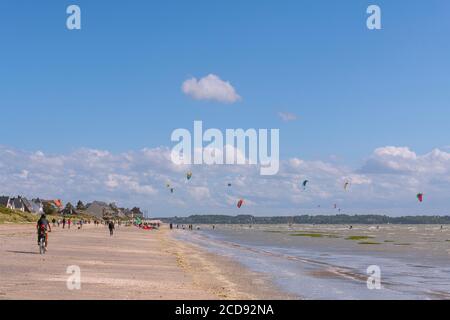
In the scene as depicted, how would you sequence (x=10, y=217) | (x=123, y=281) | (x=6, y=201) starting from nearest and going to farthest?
(x=123, y=281), (x=10, y=217), (x=6, y=201)

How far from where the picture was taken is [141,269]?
87.7 feet

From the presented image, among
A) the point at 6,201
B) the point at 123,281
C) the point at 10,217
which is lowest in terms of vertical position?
the point at 123,281

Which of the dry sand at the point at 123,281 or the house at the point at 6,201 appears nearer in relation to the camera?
the dry sand at the point at 123,281

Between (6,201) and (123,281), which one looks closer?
(123,281)

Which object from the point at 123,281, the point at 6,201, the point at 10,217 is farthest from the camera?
the point at 6,201

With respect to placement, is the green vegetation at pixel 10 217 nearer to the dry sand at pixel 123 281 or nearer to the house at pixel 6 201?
the house at pixel 6 201

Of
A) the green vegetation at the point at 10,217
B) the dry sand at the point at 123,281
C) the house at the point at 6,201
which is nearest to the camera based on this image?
the dry sand at the point at 123,281

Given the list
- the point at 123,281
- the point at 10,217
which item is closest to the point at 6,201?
the point at 10,217

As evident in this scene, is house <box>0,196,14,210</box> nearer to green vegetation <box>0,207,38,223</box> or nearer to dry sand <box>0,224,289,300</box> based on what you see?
green vegetation <box>0,207,38,223</box>

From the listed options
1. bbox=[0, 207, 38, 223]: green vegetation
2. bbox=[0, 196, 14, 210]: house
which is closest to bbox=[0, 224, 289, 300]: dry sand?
bbox=[0, 207, 38, 223]: green vegetation

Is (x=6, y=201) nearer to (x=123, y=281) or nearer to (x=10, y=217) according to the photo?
(x=10, y=217)

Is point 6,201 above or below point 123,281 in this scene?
above

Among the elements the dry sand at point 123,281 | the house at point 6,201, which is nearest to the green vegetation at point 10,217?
the house at point 6,201
